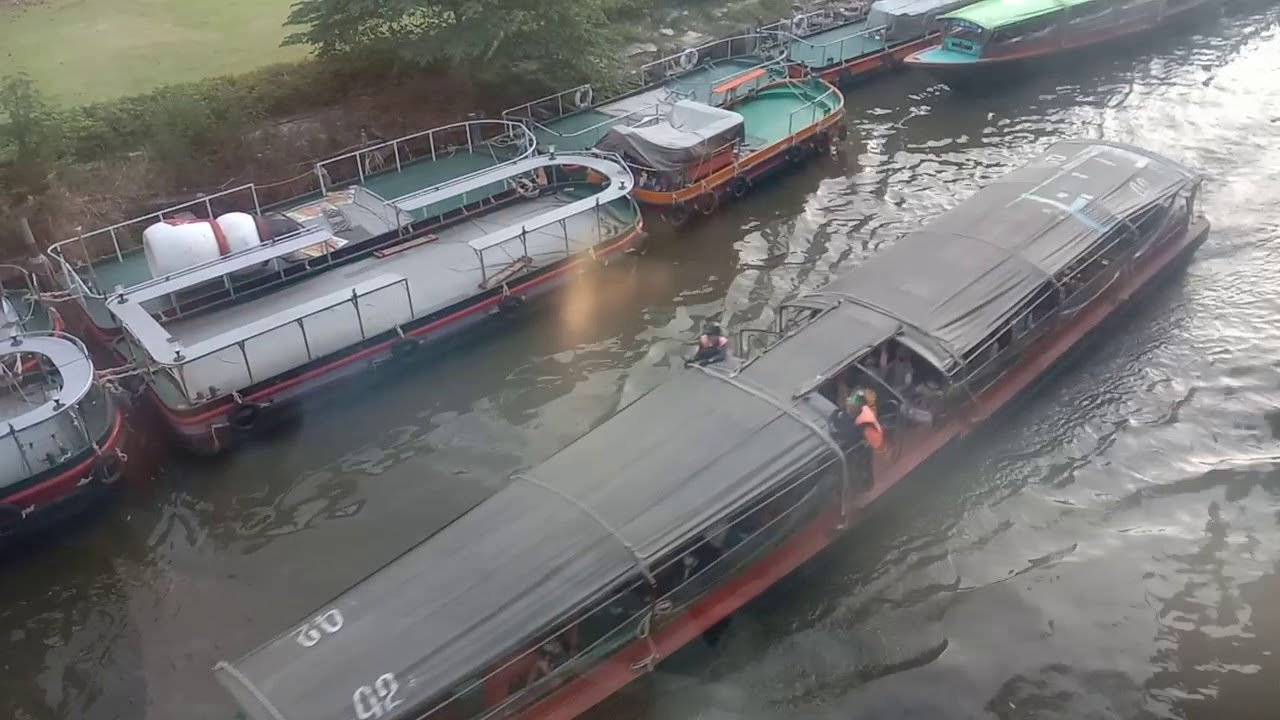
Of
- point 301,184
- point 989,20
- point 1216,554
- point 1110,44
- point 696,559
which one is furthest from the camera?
point 1110,44

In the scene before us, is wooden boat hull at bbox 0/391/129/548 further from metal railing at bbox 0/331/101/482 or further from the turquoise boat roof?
the turquoise boat roof

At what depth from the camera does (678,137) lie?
22.2 metres

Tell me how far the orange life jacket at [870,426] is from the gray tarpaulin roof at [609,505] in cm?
68

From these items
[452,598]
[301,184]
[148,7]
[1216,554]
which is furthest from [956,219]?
Result: [148,7]

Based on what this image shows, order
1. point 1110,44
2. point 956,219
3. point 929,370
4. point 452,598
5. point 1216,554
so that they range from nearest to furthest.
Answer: point 452,598
point 1216,554
point 929,370
point 956,219
point 1110,44

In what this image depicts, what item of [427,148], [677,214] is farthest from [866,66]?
[427,148]

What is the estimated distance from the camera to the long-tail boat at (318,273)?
1577 centimetres

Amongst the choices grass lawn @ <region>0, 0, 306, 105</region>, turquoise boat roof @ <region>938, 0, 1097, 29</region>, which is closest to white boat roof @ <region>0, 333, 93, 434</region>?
grass lawn @ <region>0, 0, 306, 105</region>

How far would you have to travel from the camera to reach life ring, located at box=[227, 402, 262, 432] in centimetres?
1544

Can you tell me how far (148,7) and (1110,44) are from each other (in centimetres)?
3356

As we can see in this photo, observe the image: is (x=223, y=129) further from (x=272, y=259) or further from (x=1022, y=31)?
(x=1022, y=31)

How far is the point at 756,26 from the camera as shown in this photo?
1330 inches

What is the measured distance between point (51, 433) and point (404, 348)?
5855 millimetres

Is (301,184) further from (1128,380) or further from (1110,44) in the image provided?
(1110,44)
